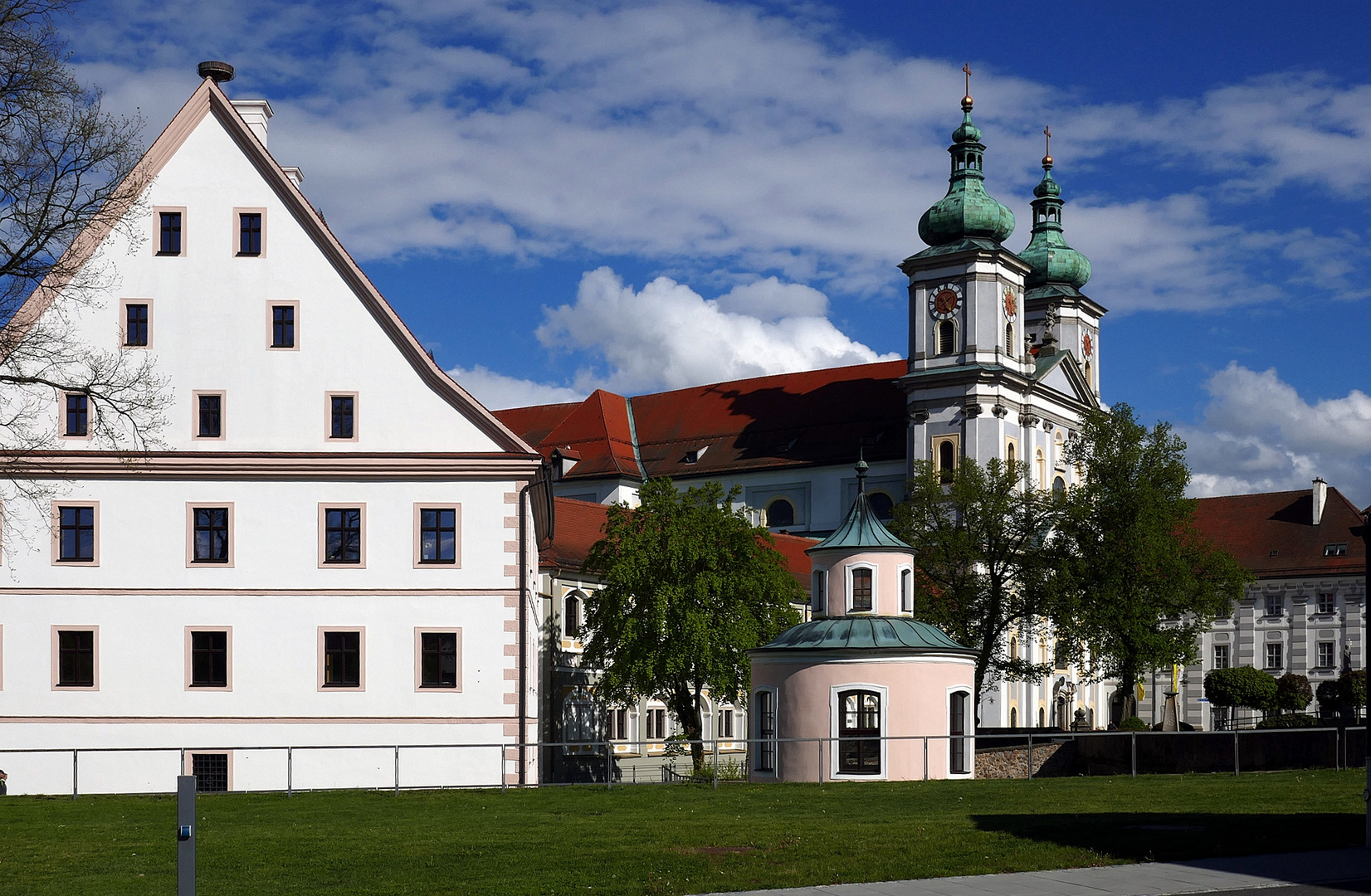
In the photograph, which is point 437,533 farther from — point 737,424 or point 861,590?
point 737,424

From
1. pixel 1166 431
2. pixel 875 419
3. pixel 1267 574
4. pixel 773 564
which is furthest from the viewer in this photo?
pixel 1267 574

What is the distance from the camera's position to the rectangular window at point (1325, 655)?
9406 cm

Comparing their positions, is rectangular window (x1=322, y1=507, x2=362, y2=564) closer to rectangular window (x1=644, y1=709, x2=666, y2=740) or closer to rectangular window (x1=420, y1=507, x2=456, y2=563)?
rectangular window (x1=420, y1=507, x2=456, y2=563)

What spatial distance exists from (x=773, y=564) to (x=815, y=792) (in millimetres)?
23349

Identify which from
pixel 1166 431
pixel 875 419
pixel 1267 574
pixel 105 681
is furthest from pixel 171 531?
pixel 1267 574

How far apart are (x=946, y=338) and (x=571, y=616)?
29.4 metres

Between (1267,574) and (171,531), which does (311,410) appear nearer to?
(171,531)

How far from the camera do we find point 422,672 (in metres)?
35.1

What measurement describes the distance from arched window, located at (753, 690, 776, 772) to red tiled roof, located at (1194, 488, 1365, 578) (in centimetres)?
6212

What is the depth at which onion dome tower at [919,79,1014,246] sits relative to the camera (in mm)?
83500

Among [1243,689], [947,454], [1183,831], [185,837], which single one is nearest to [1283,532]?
[1243,689]

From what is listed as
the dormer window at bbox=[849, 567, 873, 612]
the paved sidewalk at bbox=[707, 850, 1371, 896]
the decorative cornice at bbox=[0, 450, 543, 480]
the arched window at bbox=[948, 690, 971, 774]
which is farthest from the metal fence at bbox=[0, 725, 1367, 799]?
the paved sidewalk at bbox=[707, 850, 1371, 896]

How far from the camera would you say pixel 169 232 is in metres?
36.2

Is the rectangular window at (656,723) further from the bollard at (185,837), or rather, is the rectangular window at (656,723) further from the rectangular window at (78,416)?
the bollard at (185,837)
